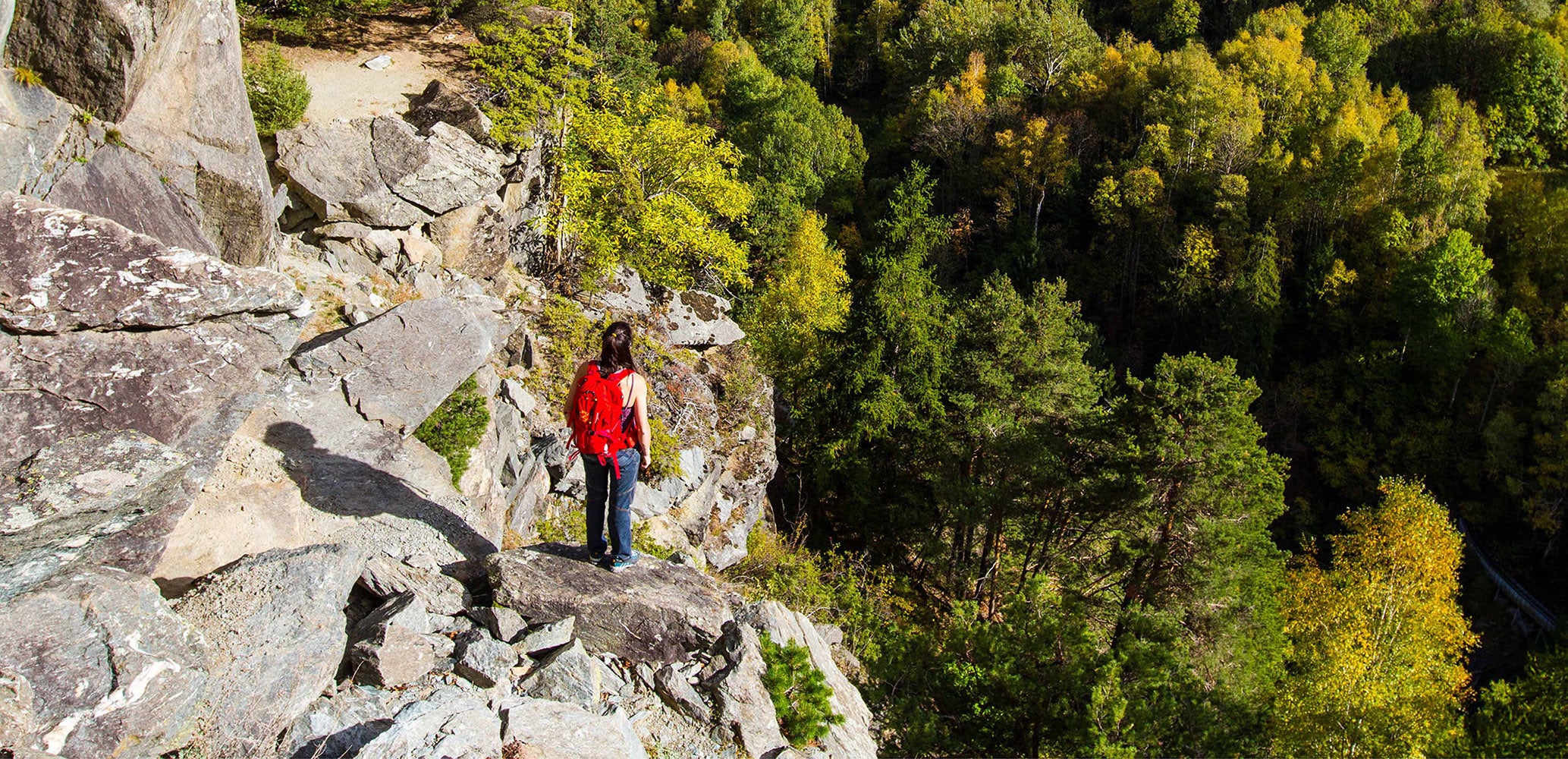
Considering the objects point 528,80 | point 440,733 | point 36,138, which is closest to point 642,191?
point 528,80

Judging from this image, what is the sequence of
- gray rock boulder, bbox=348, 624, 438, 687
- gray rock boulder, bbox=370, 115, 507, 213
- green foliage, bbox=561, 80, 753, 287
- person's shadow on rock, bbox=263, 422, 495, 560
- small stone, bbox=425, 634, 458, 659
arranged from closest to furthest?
gray rock boulder, bbox=348, 624, 438, 687 < small stone, bbox=425, 634, 458, 659 < person's shadow on rock, bbox=263, 422, 495, 560 < gray rock boulder, bbox=370, 115, 507, 213 < green foliage, bbox=561, 80, 753, 287

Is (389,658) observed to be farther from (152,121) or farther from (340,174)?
(340,174)

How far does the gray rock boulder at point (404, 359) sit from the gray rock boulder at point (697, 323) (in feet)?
27.3

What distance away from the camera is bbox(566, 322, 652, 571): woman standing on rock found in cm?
704

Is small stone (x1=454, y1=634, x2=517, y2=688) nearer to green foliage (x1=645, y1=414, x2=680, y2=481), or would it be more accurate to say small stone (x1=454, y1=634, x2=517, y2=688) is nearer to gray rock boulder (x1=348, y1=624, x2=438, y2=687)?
gray rock boulder (x1=348, y1=624, x2=438, y2=687)

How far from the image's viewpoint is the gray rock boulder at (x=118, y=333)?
20.0 ft

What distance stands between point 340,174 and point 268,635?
33.4 feet

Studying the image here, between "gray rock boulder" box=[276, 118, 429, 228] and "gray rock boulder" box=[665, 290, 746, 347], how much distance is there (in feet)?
22.0

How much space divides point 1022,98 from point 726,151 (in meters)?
32.0

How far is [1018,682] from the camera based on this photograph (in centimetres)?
1042

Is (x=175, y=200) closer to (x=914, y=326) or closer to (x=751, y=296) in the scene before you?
(x=914, y=326)

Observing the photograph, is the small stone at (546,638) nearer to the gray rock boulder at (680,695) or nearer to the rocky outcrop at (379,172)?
the gray rock boulder at (680,695)

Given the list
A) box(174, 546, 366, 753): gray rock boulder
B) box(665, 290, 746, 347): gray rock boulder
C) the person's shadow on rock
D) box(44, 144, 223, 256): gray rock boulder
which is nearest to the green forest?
box(665, 290, 746, 347): gray rock boulder

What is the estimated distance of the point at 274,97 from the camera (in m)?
14.8
